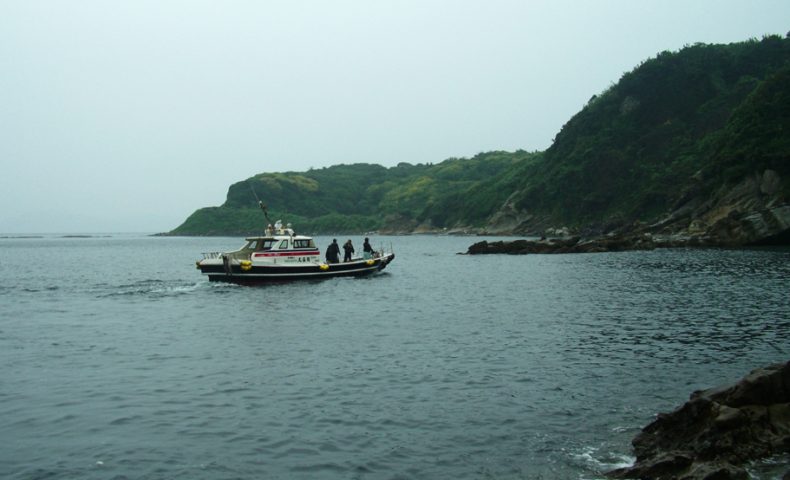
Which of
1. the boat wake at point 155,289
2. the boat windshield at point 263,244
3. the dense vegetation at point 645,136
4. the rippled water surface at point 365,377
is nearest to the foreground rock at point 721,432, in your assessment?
the rippled water surface at point 365,377

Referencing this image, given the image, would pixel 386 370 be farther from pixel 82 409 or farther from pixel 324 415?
pixel 82 409

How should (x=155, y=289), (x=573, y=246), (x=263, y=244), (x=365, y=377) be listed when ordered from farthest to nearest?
(x=573, y=246) → (x=263, y=244) → (x=155, y=289) → (x=365, y=377)

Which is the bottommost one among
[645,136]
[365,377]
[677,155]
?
[365,377]

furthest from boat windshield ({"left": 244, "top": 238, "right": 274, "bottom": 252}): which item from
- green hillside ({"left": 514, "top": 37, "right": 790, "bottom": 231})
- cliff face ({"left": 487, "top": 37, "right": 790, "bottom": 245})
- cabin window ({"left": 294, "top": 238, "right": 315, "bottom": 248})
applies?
green hillside ({"left": 514, "top": 37, "right": 790, "bottom": 231})

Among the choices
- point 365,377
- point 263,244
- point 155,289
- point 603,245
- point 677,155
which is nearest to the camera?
point 365,377

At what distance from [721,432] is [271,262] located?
118ft

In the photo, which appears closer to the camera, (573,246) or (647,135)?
(573,246)

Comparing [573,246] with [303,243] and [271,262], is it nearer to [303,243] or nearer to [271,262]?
[303,243]

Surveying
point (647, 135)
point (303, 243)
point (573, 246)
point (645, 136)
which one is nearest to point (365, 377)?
point (303, 243)

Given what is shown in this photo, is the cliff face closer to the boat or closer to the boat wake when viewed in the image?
the boat

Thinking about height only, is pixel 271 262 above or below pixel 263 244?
below

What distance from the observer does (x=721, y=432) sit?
10758 mm

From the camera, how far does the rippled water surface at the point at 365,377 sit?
1186 cm

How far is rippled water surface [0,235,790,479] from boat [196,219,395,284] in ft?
22.2
